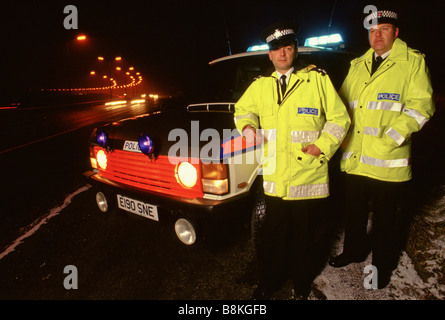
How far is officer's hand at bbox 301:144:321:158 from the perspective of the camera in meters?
1.77

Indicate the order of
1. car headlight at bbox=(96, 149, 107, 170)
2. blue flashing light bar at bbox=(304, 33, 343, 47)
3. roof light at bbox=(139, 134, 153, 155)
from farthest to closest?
1. blue flashing light bar at bbox=(304, 33, 343, 47)
2. car headlight at bbox=(96, 149, 107, 170)
3. roof light at bbox=(139, 134, 153, 155)

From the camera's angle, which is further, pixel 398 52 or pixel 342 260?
pixel 342 260

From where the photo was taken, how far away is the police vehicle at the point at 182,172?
2.11 meters

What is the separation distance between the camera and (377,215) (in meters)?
2.12

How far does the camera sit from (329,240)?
2779 millimetres

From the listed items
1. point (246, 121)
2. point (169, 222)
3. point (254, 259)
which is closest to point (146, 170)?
point (169, 222)

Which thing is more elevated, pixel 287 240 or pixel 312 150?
pixel 312 150

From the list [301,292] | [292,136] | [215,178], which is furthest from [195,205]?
[301,292]

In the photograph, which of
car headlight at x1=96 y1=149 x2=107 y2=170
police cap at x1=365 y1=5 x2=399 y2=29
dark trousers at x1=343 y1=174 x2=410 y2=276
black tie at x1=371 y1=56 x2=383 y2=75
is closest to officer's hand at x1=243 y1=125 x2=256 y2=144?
dark trousers at x1=343 y1=174 x2=410 y2=276

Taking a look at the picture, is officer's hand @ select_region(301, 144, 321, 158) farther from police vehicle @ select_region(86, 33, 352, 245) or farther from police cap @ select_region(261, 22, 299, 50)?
police cap @ select_region(261, 22, 299, 50)

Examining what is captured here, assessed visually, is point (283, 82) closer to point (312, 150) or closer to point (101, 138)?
point (312, 150)

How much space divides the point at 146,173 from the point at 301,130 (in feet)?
4.60

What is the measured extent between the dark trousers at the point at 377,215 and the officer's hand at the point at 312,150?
0.67 m

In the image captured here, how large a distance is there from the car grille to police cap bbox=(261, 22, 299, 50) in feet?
3.38
